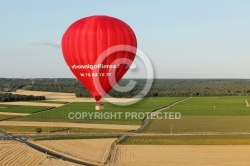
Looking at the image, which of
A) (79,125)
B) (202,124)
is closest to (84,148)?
(79,125)

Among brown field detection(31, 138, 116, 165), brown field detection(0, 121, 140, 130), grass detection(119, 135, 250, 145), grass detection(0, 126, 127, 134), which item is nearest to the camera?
brown field detection(31, 138, 116, 165)

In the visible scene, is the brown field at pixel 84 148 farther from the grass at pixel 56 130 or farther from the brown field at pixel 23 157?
the grass at pixel 56 130

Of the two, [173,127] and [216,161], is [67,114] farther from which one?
[216,161]

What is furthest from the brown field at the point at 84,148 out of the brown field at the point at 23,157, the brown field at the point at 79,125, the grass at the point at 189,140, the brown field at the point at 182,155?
the brown field at the point at 79,125

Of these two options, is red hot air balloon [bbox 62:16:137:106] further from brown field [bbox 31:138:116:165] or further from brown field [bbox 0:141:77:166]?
brown field [bbox 31:138:116:165]

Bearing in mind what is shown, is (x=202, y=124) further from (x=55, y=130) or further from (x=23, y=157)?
(x=23, y=157)

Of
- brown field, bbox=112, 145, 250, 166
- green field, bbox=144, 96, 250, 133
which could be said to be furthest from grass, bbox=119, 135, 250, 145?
green field, bbox=144, 96, 250, 133
